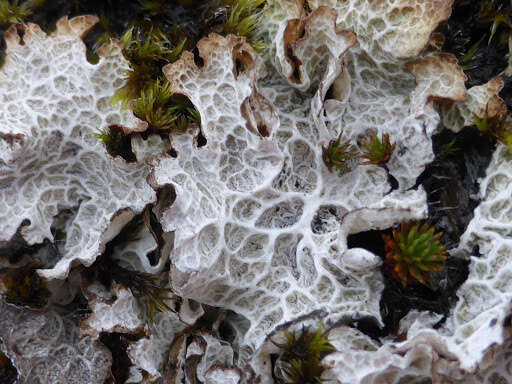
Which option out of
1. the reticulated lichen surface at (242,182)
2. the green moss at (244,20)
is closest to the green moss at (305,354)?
the reticulated lichen surface at (242,182)

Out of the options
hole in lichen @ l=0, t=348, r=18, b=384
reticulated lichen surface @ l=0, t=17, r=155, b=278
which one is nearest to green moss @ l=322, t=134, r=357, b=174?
reticulated lichen surface @ l=0, t=17, r=155, b=278

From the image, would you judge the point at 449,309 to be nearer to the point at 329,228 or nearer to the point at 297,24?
the point at 329,228

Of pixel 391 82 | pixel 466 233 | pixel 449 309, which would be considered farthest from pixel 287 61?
pixel 449 309

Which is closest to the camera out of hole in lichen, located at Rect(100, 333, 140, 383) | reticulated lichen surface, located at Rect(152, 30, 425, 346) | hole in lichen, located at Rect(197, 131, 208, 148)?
reticulated lichen surface, located at Rect(152, 30, 425, 346)

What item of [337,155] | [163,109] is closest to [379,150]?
[337,155]

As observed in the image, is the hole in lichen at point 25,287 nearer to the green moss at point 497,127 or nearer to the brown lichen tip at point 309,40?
the brown lichen tip at point 309,40

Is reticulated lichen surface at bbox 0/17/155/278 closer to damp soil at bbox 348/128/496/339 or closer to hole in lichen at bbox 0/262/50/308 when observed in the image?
hole in lichen at bbox 0/262/50/308
